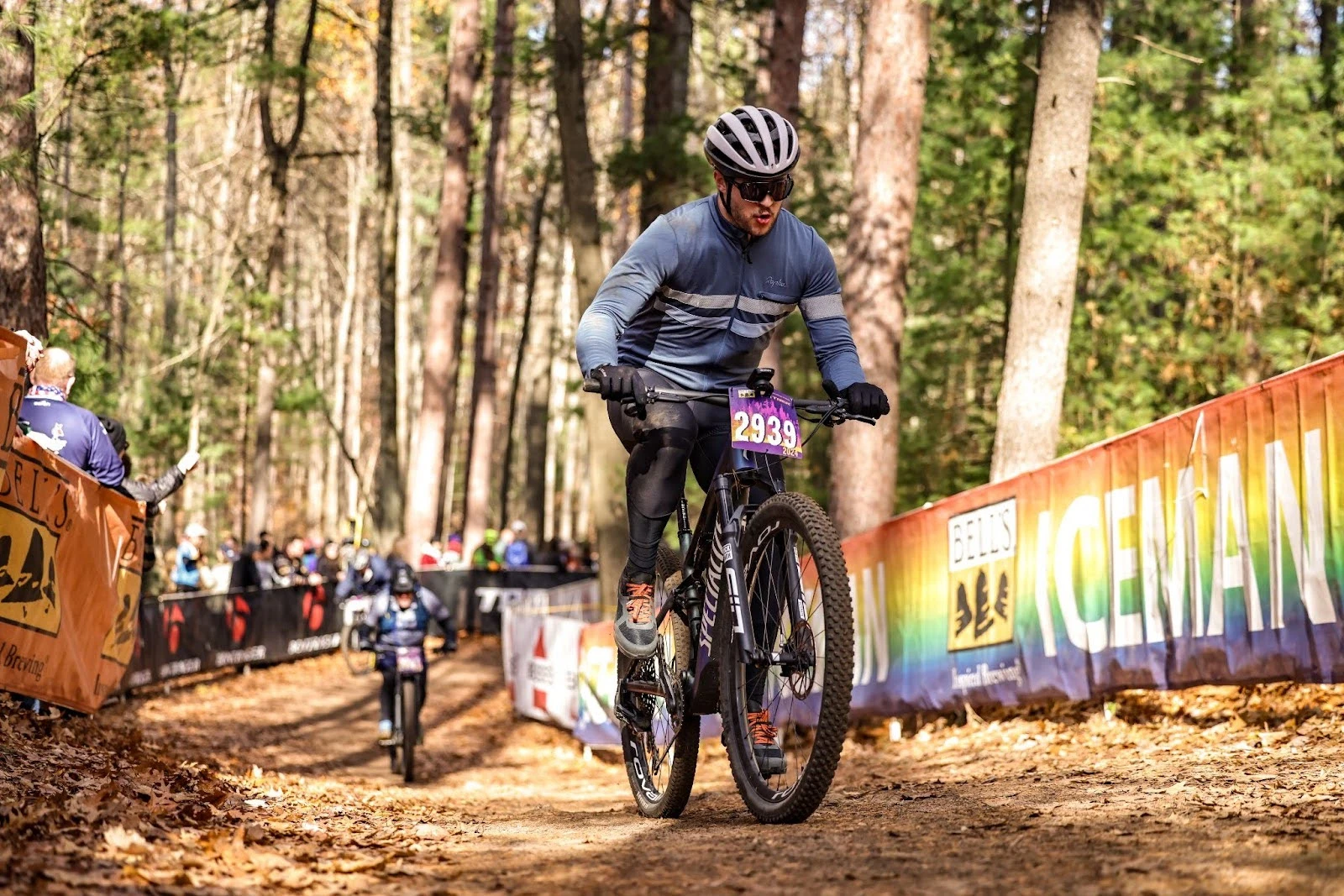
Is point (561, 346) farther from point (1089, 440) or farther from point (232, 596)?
point (1089, 440)

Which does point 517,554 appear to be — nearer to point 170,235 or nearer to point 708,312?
point 170,235

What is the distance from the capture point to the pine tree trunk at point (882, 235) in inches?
534

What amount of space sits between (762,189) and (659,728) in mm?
2425

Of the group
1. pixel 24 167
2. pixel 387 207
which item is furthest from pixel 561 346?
pixel 24 167

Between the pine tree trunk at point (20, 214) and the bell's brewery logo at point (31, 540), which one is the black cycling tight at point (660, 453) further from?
the pine tree trunk at point (20, 214)

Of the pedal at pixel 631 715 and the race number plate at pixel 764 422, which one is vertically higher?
the race number plate at pixel 764 422

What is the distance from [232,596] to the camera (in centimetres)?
2411

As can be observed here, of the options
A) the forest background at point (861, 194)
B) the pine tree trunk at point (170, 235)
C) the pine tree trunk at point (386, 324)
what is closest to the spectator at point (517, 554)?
the forest background at point (861, 194)

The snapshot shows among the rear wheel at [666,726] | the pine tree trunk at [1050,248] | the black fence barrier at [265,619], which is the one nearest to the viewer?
the rear wheel at [666,726]

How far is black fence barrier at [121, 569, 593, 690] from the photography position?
68.4ft

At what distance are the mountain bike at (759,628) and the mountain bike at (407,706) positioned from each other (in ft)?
26.0

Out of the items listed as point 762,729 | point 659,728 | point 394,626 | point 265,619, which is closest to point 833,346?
point 762,729

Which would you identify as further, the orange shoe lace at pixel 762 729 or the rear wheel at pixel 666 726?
the rear wheel at pixel 666 726

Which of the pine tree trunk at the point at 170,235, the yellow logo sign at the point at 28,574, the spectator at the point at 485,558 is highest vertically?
the pine tree trunk at the point at 170,235
